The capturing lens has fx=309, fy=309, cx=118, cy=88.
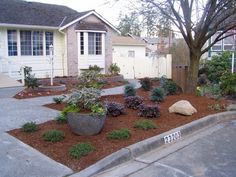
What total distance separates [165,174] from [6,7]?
1708 cm

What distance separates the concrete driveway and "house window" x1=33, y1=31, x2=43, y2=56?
13919mm

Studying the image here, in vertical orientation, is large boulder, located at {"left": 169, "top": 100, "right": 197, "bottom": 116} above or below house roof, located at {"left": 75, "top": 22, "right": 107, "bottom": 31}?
below

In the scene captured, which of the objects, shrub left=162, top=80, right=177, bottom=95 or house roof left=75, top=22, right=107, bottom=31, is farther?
house roof left=75, top=22, right=107, bottom=31

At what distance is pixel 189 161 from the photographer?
5504 mm

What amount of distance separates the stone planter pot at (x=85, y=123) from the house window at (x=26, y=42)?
42.8 ft

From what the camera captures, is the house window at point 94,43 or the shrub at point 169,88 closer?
the shrub at point 169,88

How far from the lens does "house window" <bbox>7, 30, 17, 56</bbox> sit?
17.6 meters

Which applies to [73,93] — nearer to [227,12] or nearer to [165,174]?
[165,174]

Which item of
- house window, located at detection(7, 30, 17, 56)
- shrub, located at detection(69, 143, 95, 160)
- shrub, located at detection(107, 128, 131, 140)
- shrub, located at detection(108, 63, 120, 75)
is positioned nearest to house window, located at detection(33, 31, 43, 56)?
house window, located at detection(7, 30, 17, 56)

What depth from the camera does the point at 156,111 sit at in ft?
25.7

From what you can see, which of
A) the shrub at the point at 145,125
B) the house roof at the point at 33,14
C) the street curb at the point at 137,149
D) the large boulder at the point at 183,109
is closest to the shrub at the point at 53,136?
the street curb at the point at 137,149

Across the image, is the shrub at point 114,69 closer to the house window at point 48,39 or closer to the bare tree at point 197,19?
the house window at point 48,39

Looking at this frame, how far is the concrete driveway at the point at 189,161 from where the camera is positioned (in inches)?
197

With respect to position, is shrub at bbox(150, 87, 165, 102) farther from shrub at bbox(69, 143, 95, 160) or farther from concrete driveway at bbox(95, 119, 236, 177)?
shrub at bbox(69, 143, 95, 160)
